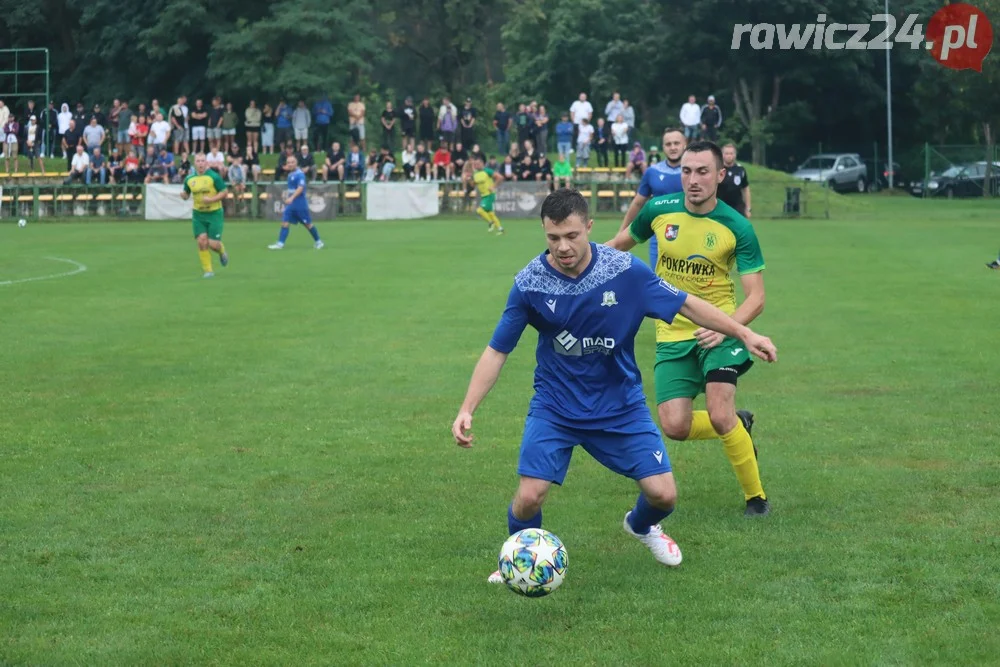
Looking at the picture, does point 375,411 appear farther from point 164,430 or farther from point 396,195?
point 396,195

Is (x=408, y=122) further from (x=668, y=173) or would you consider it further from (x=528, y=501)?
(x=528, y=501)

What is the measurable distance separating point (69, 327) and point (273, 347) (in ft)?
11.3

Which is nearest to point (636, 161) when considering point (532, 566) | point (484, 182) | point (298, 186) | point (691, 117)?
point (691, 117)

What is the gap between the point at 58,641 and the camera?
5.67m

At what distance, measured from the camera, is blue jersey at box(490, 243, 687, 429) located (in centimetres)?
628

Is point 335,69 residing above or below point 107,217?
above

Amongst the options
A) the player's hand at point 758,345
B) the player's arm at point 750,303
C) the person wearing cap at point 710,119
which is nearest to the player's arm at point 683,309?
the player's hand at point 758,345

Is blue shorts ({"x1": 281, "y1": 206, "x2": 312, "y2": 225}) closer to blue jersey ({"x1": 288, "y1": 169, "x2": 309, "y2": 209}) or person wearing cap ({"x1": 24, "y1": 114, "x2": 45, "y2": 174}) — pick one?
blue jersey ({"x1": 288, "y1": 169, "x2": 309, "y2": 209})

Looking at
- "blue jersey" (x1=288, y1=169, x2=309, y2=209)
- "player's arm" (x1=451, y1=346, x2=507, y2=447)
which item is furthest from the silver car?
"player's arm" (x1=451, y1=346, x2=507, y2=447)

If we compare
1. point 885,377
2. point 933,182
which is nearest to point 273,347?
point 885,377

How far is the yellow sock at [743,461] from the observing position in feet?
25.4

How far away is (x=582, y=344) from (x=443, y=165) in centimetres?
3958

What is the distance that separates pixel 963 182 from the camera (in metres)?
58.6

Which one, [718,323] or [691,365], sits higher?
[718,323]
